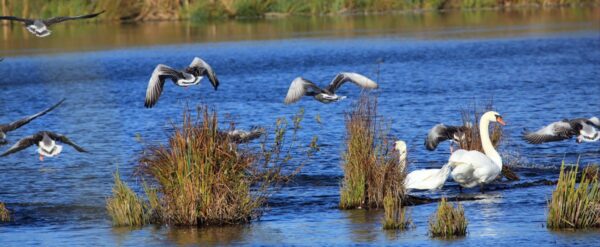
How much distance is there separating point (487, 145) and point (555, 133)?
1.65 meters

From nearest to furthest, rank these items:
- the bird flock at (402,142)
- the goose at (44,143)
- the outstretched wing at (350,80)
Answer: the bird flock at (402,142) < the goose at (44,143) < the outstretched wing at (350,80)

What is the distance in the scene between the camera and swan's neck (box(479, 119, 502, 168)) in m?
14.4

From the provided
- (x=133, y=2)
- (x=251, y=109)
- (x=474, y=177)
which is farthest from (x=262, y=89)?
(x=133, y=2)

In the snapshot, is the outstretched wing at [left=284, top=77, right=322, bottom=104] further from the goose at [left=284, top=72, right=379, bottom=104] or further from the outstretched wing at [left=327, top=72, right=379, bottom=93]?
the outstretched wing at [left=327, top=72, right=379, bottom=93]

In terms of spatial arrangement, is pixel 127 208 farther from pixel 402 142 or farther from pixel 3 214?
pixel 402 142

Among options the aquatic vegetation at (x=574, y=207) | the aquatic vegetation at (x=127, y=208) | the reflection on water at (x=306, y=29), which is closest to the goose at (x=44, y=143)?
the aquatic vegetation at (x=127, y=208)

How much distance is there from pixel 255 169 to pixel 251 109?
14.0 m

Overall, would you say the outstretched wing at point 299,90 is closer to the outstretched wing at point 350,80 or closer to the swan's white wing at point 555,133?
the outstretched wing at point 350,80

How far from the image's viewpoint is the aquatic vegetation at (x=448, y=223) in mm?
11289

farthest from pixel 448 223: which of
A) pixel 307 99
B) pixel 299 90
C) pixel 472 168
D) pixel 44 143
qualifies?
pixel 307 99

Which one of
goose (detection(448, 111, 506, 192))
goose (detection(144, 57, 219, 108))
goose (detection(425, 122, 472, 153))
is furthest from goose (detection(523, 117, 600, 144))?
goose (detection(144, 57, 219, 108))

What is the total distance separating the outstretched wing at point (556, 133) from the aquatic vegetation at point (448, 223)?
456cm

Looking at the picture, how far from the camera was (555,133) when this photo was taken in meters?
15.8

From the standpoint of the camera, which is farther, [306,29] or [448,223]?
[306,29]
